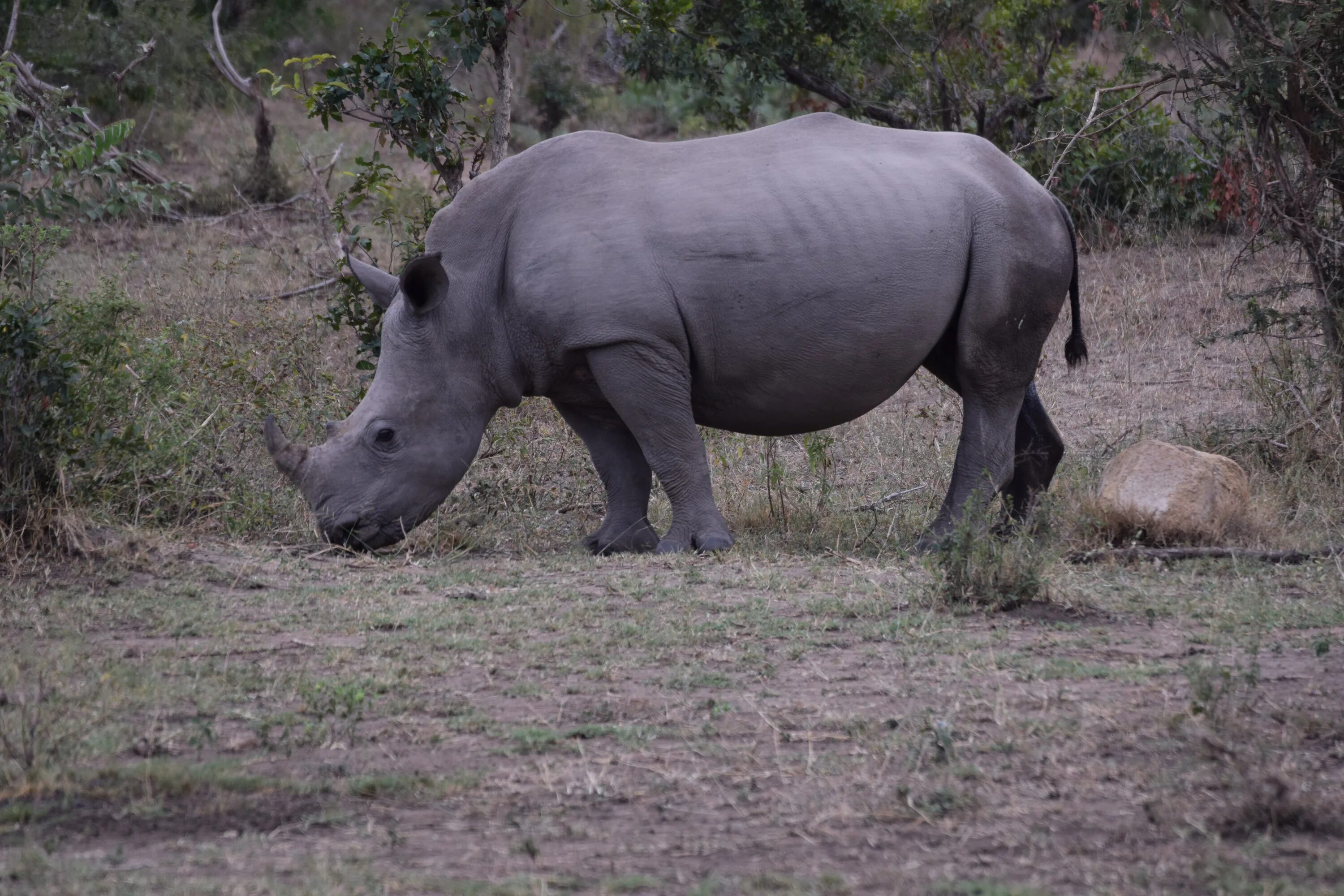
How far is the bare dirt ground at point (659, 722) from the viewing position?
10.2ft

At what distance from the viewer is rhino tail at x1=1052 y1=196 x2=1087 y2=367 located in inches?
270

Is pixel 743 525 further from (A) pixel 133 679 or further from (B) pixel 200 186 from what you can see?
(B) pixel 200 186

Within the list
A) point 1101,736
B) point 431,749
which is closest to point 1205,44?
point 1101,736

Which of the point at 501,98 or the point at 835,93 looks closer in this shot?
the point at 501,98

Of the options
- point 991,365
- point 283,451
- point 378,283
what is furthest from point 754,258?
point 283,451

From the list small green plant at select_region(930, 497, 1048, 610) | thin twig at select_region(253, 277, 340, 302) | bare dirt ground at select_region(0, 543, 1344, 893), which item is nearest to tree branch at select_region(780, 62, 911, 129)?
thin twig at select_region(253, 277, 340, 302)

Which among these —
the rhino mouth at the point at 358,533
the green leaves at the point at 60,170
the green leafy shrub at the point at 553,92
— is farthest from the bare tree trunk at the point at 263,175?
the rhino mouth at the point at 358,533

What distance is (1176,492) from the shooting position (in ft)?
21.2

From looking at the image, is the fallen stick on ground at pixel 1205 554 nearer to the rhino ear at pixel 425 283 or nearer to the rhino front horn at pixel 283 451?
the rhino ear at pixel 425 283

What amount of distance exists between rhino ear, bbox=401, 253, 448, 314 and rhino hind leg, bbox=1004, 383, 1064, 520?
9.04ft

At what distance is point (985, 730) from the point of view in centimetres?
391

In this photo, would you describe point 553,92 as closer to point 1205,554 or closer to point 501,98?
point 501,98

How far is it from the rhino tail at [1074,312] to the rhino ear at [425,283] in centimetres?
268

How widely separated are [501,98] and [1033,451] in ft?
11.6
